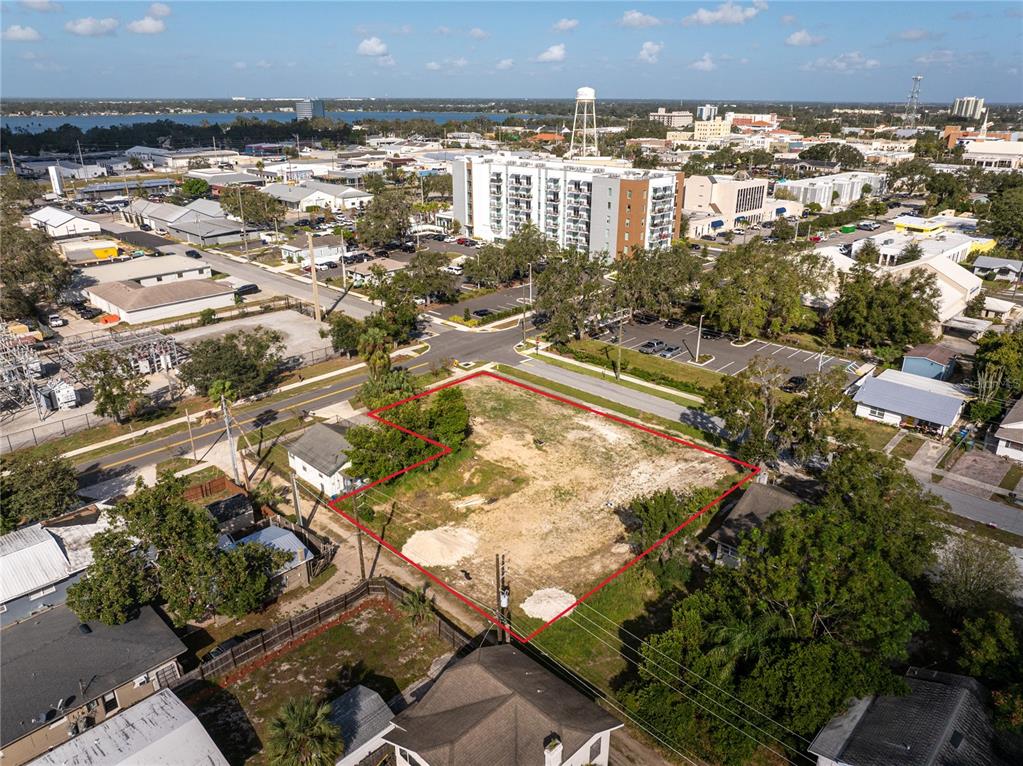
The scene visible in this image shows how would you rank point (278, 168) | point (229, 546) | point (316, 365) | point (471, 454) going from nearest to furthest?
point (229, 546) < point (471, 454) < point (316, 365) < point (278, 168)

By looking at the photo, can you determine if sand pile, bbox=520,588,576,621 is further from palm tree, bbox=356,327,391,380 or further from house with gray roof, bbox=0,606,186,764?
palm tree, bbox=356,327,391,380

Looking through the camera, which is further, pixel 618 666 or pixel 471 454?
pixel 471 454

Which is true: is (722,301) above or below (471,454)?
above

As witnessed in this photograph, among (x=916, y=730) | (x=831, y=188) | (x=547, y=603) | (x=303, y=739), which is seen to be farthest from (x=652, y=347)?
(x=831, y=188)

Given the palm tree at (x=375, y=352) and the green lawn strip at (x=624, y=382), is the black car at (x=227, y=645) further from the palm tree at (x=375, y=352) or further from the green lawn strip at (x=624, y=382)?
the green lawn strip at (x=624, y=382)

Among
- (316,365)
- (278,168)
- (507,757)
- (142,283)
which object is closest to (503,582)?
(507,757)

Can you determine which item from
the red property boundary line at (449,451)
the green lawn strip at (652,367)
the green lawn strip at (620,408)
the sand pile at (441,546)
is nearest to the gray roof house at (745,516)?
the red property boundary line at (449,451)

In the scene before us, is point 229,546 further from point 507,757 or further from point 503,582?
point 507,757
